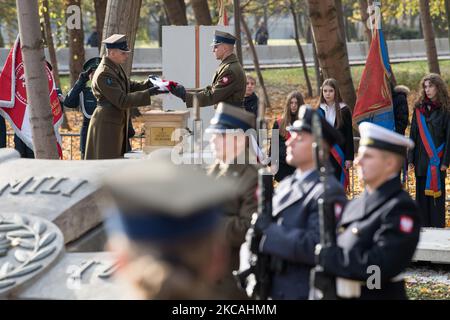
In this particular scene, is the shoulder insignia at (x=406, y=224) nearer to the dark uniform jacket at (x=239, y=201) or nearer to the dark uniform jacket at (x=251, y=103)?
the dark uniform jacket at (x=239, y=201)

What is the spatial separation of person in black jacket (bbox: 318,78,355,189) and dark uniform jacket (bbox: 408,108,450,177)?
0.72 metres

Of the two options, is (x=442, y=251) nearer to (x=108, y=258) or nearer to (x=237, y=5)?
(x=108, y=258)

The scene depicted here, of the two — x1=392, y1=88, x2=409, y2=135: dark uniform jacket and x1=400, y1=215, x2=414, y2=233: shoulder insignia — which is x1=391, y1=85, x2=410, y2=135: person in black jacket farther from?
x1=400, y1=215, x2=414, y2=233: shoulder insignia

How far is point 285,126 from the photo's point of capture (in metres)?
12.0

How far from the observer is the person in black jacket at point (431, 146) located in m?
11.1

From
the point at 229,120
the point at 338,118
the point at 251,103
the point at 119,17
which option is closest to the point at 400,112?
the point at 338,118

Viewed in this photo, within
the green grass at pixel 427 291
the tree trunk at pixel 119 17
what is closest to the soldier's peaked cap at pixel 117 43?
the tree trunk at pixel 119 17

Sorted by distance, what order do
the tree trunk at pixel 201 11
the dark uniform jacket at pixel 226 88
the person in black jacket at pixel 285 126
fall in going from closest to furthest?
the dark uniform jacket at pixel 226 88, the person in black jacket at pixel 285 126, the tree trunk at pixel 201 11

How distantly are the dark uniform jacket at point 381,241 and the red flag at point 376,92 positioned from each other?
7.14m

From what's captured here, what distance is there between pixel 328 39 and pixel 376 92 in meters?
3.97

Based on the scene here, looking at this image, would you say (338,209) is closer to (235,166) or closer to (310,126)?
(310,126)

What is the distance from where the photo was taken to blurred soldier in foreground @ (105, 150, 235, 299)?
2721mm

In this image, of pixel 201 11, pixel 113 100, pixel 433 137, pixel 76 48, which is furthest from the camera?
pixel 201 11

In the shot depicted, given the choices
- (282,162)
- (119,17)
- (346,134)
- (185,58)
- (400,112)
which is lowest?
(282,162)
